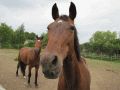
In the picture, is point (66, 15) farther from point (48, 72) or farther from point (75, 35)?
point (48, 72)

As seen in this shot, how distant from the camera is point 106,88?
1141cm

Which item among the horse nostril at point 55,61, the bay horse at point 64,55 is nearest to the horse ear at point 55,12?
the bay horse at point 64,55

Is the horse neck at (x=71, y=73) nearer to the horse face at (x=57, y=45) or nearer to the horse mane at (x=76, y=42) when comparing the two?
the horse mane at (x=76, y=42)

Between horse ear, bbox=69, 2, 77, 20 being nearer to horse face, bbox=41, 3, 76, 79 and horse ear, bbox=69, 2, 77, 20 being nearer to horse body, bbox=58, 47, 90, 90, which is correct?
horse face, bbox=41, 3, 76, 79

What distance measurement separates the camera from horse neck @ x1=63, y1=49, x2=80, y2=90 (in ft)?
14.2

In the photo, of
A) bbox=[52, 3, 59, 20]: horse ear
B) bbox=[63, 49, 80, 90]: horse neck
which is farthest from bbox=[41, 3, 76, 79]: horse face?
bbox=[63, 49, 80, 90]: horse neck

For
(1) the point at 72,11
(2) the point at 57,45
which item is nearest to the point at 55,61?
(2) the point at 57,45

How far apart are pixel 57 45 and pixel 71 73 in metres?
1.01

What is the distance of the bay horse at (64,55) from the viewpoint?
3.35m

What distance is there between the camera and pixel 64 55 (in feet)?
12.1

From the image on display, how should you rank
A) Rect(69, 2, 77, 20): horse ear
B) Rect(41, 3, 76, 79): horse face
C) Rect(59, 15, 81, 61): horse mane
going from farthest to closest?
Rect(69, 2, 77, 20): horse ear, Rect(59, 15, 81, 61): horse mane, Rect(41, 3, 76, 79): horse face

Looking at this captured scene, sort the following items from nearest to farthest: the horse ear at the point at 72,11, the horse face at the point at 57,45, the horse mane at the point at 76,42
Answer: the horse face at the point at 57,45, the horse mane at the point at 76,42, the horse ear at the point at 72,11

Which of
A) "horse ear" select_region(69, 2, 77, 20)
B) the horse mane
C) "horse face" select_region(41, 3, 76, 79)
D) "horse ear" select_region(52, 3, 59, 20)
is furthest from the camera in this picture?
"horse ear" select_region(52, 3, 59, 20)

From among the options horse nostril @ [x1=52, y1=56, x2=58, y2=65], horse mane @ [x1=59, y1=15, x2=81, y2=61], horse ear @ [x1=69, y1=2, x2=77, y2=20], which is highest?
horse ear @ [x1=69, y1=2, x2=77, y2=20]
